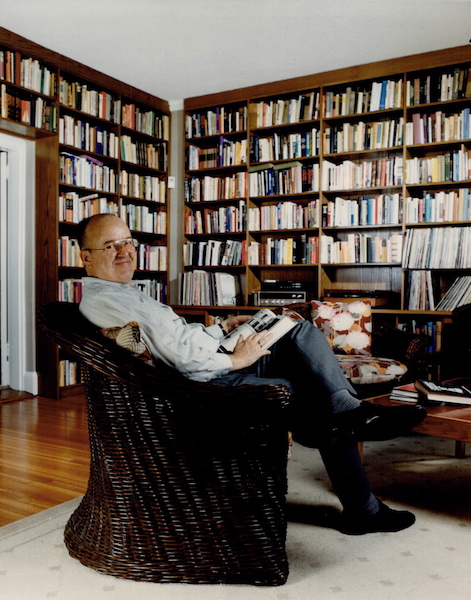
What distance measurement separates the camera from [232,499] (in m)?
1.54

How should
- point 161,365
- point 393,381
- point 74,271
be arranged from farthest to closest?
1. point 74,271
2. point 393,381
3. point 161,365

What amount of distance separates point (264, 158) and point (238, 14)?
4.58 ft

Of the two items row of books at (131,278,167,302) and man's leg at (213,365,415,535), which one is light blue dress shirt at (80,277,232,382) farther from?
row of books at (131,278,167,302)

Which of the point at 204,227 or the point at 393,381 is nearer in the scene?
the point at 393,381

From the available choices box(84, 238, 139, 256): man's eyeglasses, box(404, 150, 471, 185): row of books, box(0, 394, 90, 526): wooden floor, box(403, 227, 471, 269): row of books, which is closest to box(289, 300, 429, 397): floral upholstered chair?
box(403, 227, 471, 269): row of books

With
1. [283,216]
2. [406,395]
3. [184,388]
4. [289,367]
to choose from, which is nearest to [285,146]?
[283,216]

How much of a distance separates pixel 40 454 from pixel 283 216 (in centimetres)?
282

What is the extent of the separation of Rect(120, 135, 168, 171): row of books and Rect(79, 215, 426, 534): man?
3.14 metres

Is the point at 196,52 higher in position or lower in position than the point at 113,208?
higher

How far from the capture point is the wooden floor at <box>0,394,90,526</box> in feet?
7.42

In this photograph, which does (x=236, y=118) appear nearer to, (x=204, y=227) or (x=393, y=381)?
(x=204, y=227)

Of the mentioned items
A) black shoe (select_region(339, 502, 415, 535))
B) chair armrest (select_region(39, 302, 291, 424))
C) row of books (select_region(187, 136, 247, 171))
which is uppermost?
row of books (select_region(187, 136, 247, 171))

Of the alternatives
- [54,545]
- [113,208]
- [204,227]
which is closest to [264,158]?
[204,227]

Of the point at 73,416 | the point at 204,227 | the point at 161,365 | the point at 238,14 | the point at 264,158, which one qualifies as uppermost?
the point at 238,14
